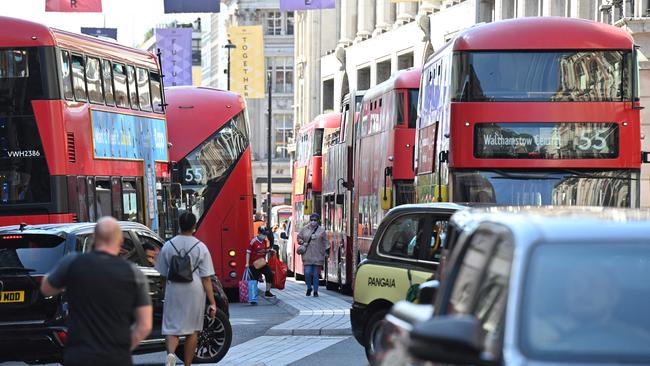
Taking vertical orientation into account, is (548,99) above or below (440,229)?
above

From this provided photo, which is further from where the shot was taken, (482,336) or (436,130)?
(436,130)

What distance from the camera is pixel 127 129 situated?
83.1ft

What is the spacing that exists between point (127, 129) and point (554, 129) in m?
7.37

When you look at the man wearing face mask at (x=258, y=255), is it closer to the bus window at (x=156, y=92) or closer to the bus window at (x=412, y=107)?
the bus window at (x=412, y=107)

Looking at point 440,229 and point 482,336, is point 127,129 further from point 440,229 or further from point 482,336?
point 482,336

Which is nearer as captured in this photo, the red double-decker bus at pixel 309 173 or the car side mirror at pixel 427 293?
the car side mirror at pixel 427 293

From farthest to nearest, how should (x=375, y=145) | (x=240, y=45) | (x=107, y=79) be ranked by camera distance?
(x=240, y=45), (x=375, y=145), (x=107, y=79)

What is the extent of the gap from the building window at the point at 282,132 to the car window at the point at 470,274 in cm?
11595

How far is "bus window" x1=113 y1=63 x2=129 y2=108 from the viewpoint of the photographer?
82.6 feet

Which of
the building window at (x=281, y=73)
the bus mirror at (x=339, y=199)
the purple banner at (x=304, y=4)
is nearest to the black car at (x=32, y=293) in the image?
the purple banner at (x=304, y=4)

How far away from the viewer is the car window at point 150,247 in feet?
53.9

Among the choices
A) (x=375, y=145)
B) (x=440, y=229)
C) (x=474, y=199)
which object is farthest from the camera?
(x=375, y=145)

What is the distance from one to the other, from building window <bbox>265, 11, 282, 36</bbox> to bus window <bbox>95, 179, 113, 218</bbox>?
329 feet

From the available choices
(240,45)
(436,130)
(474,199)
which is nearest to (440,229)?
(474,199)
